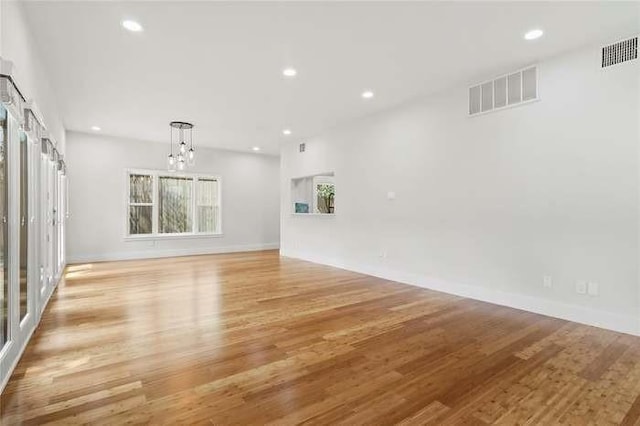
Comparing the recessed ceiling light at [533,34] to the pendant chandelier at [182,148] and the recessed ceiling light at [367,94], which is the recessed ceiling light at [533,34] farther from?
the pendant chandelier at [182,148]

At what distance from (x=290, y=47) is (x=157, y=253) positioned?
6.37 metres

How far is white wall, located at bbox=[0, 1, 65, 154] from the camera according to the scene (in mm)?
2168

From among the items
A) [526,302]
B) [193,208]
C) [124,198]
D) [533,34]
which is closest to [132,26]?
[533,34]

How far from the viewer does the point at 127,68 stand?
12.5 feet

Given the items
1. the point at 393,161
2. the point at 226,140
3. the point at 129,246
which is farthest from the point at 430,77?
the point at 129,246

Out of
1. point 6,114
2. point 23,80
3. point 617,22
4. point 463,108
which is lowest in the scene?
point 6,114

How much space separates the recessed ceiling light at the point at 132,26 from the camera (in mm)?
2904

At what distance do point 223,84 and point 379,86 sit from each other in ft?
6.85

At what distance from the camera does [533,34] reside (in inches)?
121

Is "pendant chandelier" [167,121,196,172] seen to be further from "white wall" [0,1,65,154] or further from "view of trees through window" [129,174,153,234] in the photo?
"white wall" [0,1,65,154]

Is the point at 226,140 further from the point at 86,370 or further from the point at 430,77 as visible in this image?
the point at 86,370

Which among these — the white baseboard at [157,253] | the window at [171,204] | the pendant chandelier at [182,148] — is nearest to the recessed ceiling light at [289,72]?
the pendant chandelier at [182,148]

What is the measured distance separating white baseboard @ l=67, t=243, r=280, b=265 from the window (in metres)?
0.41

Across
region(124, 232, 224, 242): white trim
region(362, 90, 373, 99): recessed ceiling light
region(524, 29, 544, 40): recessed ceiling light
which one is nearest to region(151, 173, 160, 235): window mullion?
region(124, 232, 224, 242): white trim
